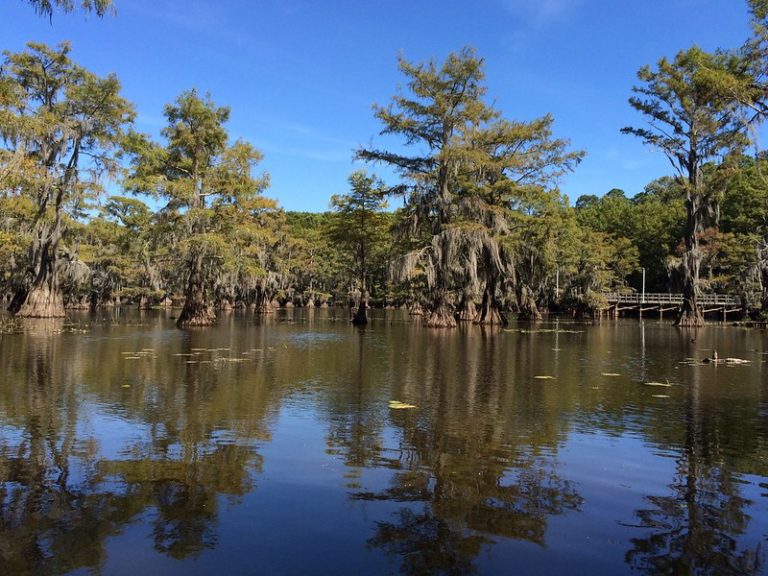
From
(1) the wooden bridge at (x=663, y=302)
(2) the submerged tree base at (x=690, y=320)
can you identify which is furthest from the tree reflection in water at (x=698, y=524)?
(1) the wooden bridge at (x=663, y=302)

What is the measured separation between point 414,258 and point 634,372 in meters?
19.0

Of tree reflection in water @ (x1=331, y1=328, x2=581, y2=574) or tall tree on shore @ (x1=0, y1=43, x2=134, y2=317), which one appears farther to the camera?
tall tree on shore @ (x1=0, y1=43, x2=134, y2=317)

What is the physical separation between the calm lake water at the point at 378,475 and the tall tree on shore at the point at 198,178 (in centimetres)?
2010

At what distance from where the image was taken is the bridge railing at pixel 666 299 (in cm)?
6250

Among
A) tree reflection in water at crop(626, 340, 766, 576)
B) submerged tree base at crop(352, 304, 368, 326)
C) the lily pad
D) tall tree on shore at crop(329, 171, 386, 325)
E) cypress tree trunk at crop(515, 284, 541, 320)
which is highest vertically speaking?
tall tree on shore at crop(329, 171, 386, 325)

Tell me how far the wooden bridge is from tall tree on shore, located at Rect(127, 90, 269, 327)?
43143 millimetres

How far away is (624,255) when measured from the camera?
73.8m

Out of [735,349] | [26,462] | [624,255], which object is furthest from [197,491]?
[624,255]

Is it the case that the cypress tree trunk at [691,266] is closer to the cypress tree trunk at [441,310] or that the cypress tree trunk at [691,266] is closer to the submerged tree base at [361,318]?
the cypress tree trunk at [441,310]

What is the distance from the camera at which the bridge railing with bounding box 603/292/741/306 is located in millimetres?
62500

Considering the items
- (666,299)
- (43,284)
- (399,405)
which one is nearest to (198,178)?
(43,284)

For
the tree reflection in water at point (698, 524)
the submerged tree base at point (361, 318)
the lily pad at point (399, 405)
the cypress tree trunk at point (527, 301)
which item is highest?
the cypress tree trunk at point (527, 301)

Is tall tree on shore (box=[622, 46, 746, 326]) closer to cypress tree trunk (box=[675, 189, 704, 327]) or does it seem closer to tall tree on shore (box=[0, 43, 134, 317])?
cypress tree trunk (box=[675, 189, 704, 327])

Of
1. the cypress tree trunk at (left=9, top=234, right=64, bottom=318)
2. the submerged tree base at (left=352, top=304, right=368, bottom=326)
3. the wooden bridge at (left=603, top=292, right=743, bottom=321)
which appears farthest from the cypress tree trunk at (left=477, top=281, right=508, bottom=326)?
the wooden bridge at (left=603, top=292, right=743, bottom=321)
